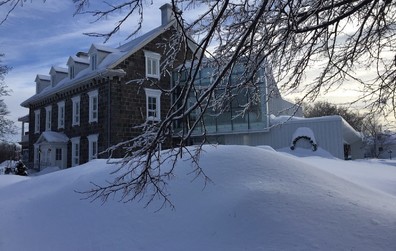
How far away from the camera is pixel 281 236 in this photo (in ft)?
15.2

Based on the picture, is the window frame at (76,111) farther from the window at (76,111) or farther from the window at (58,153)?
A: the window at (58,153)

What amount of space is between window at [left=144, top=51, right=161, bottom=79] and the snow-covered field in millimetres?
17746

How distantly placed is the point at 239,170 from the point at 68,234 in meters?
2.73

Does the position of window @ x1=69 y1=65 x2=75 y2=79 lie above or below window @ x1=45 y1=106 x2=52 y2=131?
above

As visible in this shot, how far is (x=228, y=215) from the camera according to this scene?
17.1 feet

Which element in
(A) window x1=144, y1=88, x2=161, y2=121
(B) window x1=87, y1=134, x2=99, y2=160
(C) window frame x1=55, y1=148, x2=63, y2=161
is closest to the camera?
(B) window x1=87, y1=134, x2=99, y2=160

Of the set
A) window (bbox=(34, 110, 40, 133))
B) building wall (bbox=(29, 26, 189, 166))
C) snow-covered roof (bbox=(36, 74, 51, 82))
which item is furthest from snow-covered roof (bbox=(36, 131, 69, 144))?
snow-covered roof (bbox=(36, 74, 51, 82))

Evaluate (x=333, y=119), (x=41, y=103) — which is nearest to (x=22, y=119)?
(x=41, y=103)

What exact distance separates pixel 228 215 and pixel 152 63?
67.6 feet

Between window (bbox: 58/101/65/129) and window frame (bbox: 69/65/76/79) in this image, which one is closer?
window frame (bbox: 69/65/76/79)

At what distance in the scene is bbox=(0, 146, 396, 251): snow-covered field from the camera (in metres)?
4.73

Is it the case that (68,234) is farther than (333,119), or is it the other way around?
(333,119)

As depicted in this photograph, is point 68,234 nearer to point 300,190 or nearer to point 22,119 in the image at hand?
point 300,190

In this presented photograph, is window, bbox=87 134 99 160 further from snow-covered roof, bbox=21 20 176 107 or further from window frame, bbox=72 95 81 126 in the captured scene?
snow-covered roof, bbox=21 20 176 107
